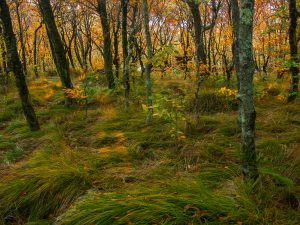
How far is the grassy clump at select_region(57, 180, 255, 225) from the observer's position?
3.22 m

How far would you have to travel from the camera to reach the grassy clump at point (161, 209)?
3221mm

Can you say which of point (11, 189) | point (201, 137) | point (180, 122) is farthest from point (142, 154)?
point (11, 189)

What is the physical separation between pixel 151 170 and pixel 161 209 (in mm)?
1414

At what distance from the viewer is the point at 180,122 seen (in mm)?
7055

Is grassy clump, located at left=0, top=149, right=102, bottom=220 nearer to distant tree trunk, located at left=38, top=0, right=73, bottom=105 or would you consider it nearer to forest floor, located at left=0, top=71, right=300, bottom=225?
forest floor, located at left=0, top=71, right=300, bottom=225

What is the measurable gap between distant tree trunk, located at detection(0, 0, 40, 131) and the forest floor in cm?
48

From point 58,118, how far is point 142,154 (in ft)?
13.3

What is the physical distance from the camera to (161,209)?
10.8ft

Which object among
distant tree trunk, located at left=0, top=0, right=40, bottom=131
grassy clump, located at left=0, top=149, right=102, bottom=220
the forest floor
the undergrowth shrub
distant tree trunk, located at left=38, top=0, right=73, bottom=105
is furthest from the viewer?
distant tree trunk, located at left=38, top=0, right=73, bottom=105

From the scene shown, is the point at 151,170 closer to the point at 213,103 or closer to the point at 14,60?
the point at 213,103

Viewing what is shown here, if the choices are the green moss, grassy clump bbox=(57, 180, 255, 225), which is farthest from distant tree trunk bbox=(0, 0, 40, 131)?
grassy clump bbox=(57, 180, 255, 225)

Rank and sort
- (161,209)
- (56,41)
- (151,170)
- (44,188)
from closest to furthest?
(161,209), (44,188), (151,170), (56,41)

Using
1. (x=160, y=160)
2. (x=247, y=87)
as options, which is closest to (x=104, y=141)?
(x=160, y=160)

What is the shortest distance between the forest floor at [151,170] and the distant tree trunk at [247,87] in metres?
0.28
